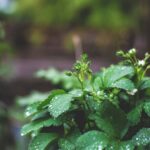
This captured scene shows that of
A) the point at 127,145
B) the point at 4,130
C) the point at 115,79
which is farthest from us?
the point at 4,130

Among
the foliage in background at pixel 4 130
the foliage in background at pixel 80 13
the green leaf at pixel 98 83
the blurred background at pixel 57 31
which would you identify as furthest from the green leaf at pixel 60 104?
the foliage in background at pixel 80 13

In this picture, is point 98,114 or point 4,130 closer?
point 98,114

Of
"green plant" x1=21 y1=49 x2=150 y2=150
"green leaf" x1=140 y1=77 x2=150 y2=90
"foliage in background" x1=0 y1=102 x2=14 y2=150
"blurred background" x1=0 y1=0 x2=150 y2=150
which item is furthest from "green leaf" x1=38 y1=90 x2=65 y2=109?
"blurred background" x1=0 y1=0 x2=150 y2=150

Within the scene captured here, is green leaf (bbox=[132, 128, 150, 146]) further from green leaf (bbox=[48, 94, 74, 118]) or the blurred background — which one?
the blurred background

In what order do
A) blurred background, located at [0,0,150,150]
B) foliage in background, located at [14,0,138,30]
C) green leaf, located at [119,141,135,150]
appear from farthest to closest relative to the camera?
foliage in background, located at [14,0,138,30] < blurred background, located at [0,0,150,150] < green leaf, located at [119,141,135,150]

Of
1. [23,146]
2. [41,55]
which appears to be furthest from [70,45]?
[23,146]

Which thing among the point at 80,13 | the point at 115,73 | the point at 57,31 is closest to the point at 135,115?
the point at 115,73

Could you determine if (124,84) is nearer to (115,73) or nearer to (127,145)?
(115,73)
